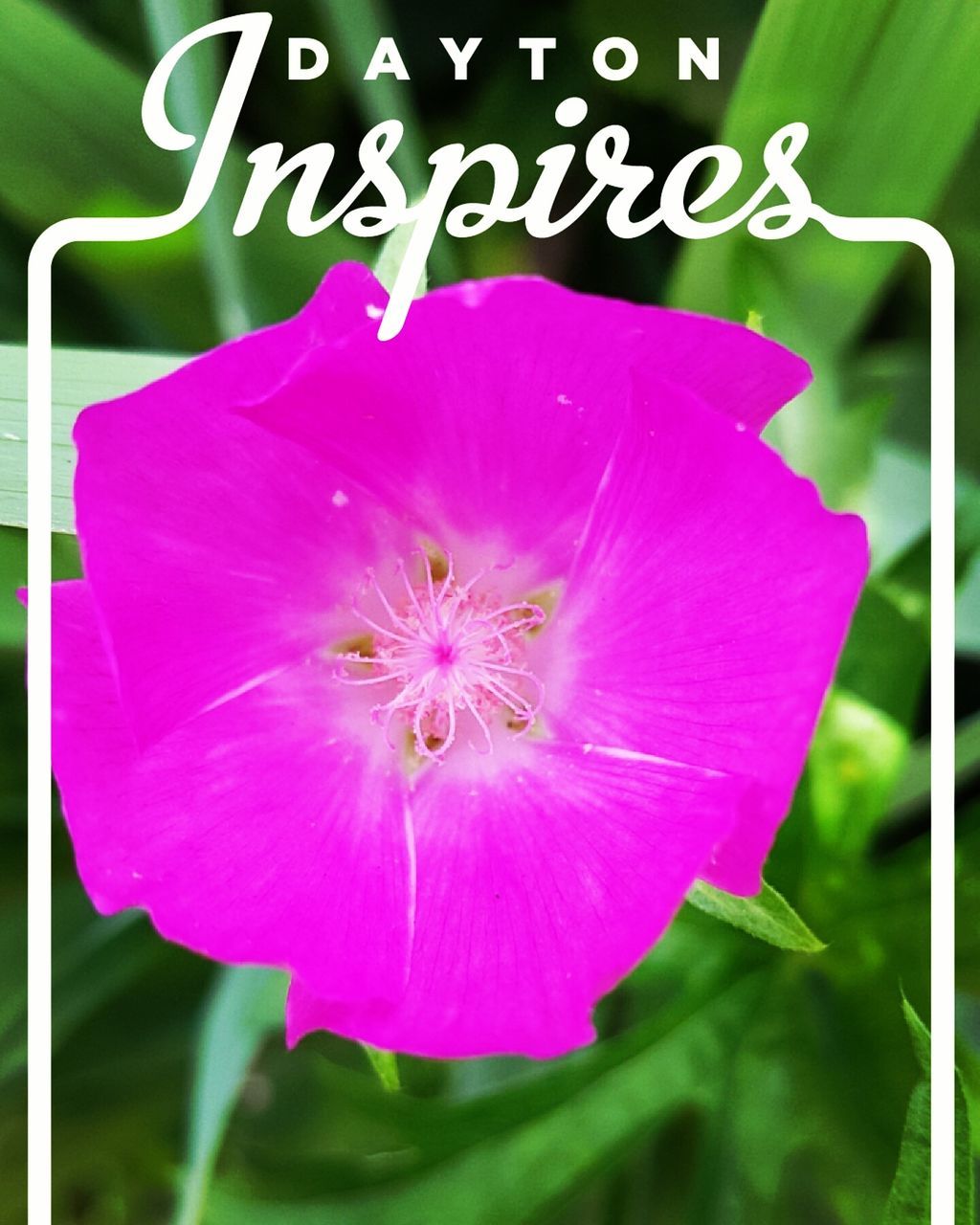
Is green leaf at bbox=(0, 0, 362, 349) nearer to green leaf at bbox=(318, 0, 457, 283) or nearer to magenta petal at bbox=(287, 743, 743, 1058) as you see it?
green leaf at bbox=(318, 0, 457, 283)

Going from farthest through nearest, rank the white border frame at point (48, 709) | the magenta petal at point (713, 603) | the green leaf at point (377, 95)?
the green leaf at point (377, 95)
the white border frame at point (48, 709)
the magenta petal at point (713, 603)

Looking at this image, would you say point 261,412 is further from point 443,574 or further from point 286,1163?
point 286,1163

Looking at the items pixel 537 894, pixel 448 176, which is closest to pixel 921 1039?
pixel 537 894

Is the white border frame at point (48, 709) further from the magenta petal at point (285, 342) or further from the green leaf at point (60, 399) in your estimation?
the magenta petal at point (285, 342)

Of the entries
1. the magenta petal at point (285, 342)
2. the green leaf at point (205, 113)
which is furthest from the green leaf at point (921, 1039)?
the green leaf at point (205, 113)

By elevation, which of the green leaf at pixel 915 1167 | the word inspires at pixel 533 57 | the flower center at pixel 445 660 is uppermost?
the word inspires at pixel 533 57

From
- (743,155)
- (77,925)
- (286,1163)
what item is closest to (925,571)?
(743,155)

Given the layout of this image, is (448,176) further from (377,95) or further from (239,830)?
(239,830)

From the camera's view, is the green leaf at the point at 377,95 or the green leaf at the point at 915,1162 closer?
the green leaf at the point at 915,1162
